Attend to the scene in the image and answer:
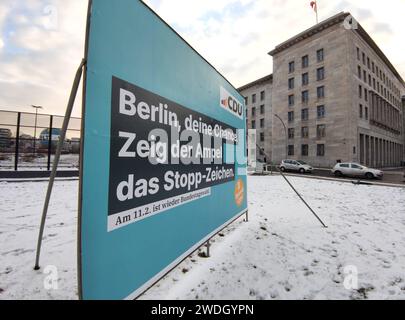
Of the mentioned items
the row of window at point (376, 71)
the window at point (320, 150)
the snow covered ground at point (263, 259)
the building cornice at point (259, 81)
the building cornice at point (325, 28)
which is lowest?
the snow covered ground at point (263, 259)

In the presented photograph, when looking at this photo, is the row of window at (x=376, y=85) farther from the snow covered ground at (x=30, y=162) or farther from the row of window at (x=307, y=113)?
the snow covered ground at (x=30, y=162)

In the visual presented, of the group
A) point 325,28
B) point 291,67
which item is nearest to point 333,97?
point 291,67

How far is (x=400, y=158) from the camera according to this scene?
4984 centimetres

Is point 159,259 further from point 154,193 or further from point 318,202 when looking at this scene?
point 318,202

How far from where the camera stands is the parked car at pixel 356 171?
18.6 metres

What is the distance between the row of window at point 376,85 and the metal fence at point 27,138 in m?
40.6

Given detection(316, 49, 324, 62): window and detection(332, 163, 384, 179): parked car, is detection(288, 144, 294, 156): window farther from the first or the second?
detection(332, 163, 384, 179): parked car

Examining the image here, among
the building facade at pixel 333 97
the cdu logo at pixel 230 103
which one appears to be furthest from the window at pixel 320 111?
the cdu logo at pixel 230 103

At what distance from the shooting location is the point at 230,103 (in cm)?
479

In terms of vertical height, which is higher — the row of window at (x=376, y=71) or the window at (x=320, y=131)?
the row of window at (x=376, y=71)

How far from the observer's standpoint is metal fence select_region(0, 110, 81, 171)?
13844 millimetres

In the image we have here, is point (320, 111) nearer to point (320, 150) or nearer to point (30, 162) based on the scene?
point (320, 150)

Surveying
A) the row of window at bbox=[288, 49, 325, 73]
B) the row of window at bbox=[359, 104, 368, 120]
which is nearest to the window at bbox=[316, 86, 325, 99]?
the row of window at bbox=[288, 49, 325, 73]
